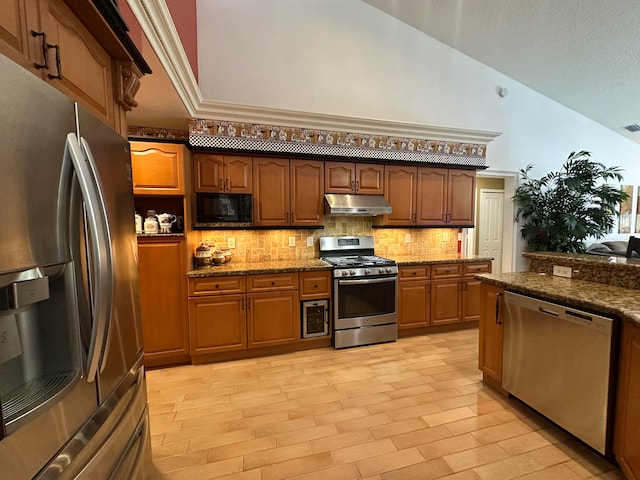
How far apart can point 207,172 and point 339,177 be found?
153 cm

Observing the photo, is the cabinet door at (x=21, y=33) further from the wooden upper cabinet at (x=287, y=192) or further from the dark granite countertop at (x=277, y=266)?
the wooden upper cabinet at (x=287, y=192)

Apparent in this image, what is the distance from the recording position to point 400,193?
12.6 ft

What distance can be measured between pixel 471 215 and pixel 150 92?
409 centimetres

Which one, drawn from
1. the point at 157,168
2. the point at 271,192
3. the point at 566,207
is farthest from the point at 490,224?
the point at 157,168

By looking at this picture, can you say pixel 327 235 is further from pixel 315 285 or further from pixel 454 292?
pixel 454 292

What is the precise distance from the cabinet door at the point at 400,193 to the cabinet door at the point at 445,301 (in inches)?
35.9

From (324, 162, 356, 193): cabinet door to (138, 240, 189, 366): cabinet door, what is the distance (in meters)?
1.78

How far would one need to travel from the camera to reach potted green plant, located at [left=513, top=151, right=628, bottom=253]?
464 centimetres

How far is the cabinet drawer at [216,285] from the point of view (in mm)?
2891

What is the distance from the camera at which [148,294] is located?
9.22 ft

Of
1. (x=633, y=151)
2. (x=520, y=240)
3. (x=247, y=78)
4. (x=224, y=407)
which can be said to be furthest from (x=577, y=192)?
(x=224, y=407)

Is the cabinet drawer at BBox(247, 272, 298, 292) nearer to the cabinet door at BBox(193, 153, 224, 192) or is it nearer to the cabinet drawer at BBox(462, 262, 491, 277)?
the cabinet door at BBox(193, 153, 224, 192)

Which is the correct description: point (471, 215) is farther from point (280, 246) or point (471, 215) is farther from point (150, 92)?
point (150, 92)

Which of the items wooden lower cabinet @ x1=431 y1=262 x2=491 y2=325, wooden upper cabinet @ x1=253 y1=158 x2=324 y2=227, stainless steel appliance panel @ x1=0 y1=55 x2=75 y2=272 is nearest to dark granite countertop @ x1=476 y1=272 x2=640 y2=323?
wooden lower cabinet @ x1=431 y1=262 x2=491 y2=325
